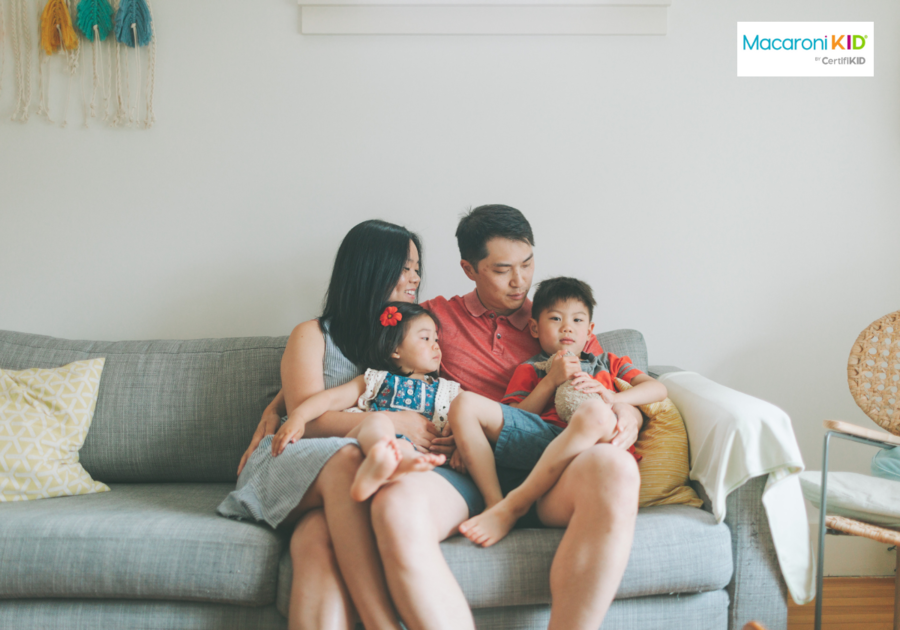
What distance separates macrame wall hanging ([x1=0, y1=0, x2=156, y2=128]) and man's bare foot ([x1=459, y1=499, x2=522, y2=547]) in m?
1.67

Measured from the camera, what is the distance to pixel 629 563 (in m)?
1.12

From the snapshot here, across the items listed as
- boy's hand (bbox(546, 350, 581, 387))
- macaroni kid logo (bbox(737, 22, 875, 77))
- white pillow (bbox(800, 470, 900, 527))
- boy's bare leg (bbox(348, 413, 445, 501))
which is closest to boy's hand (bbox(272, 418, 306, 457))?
boy's bare leg (bbox(348, 413, 445, 501))

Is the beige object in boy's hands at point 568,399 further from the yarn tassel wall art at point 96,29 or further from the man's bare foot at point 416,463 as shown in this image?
the yarn tassel wall art at point 96,29

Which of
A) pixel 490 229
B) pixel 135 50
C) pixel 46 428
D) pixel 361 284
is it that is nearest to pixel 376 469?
pixel 361 284

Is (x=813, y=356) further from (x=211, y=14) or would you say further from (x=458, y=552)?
(x=211, y=14)

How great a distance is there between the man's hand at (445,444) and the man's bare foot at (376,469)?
0.29 meters

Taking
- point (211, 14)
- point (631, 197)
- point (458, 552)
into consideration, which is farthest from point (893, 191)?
point (211, 14)

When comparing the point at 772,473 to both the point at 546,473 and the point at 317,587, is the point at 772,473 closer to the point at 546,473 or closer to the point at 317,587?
the point at 546,473

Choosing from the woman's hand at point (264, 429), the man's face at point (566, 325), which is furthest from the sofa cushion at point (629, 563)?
the man's face at point (566, 325)

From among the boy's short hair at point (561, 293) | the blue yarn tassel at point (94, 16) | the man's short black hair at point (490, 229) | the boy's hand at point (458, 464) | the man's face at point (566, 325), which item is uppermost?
the blue yarn tassel at point (94, 16)

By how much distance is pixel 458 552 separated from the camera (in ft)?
3.62

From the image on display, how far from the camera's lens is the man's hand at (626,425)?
125 centimetres

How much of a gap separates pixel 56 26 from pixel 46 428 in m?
1.31

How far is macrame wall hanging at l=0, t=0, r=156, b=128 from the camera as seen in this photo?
1.91 meters
